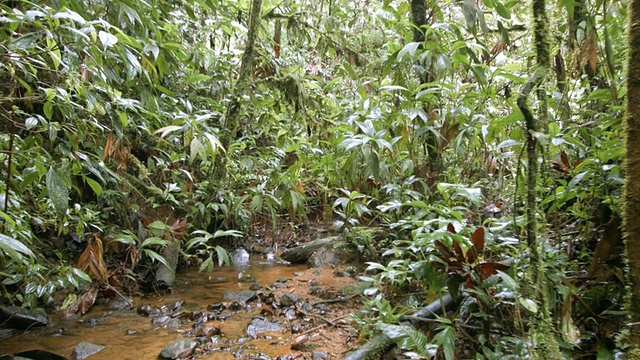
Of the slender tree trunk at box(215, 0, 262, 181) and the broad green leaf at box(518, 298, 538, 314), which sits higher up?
the slender tree trunk at box(215, 0, 262, 181)

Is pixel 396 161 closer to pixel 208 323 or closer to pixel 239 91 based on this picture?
pixel 239 91

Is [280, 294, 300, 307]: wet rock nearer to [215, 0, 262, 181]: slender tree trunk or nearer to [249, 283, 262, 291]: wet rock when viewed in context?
[249, 283, 262, 291]: wet rock

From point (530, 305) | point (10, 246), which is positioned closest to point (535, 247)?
point (530, 305)

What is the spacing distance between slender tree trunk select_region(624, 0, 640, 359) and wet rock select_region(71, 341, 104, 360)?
271cm

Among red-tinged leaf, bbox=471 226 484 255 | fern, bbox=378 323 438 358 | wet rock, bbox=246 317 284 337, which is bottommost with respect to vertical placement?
wet rock, bbox=246 317 284 337

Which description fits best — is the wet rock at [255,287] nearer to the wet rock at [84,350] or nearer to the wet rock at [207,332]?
the wet rock at [207,332]

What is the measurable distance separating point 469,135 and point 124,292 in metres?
3.15

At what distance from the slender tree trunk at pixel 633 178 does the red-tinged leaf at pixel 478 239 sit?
2.00 feet

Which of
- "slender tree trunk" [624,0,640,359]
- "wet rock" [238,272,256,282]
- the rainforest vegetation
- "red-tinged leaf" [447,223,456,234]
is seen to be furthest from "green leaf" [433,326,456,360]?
"wet rock" [238,272,256,282]

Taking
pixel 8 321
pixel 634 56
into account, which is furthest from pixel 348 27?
pixel 8 321

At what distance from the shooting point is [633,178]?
44.1 inches

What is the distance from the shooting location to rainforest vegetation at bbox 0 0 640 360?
1.53 meters

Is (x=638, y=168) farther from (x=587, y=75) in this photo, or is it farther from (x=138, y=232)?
(x=138, y=232)

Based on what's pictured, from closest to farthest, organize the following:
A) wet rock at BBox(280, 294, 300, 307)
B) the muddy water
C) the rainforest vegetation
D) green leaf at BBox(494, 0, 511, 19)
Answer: the rainforest vegetation, green leaf at BBox(494, 0, 511, 19), the muddy water, wet rock at BBox(280, 294, 300, 307)
